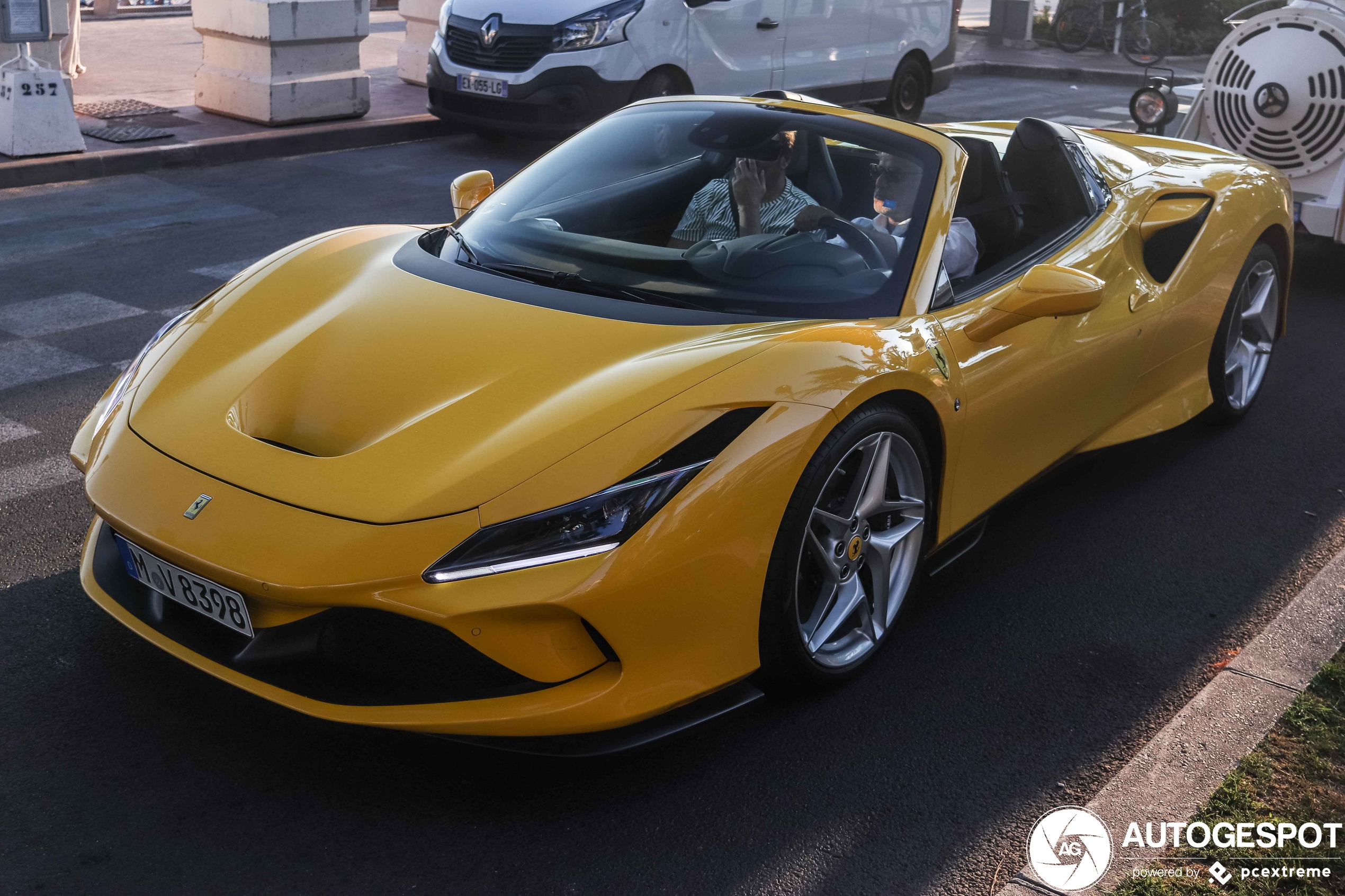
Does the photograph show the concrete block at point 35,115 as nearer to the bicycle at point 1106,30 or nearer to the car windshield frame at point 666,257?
the car windshield frame at point 666,257

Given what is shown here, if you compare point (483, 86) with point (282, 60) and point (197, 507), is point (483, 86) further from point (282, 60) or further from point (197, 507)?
point (197, 507)

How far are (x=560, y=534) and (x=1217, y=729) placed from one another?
1.69 m

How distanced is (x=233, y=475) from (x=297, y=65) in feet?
29.7

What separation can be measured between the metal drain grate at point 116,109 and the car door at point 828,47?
5.53 metres

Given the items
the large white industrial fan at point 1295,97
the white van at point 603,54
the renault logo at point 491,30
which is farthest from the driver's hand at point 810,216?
the renault logo at point 491,30

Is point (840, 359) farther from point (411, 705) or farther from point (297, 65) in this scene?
point (297, 65)

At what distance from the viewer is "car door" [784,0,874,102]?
1153 centimetres

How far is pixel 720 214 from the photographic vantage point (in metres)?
3.80

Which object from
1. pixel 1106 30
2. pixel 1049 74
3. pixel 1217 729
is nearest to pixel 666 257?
pixel 1217 729

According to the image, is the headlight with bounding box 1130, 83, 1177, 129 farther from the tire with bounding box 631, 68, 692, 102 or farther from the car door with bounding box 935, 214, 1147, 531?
the car door with bounding box 935, 214, 1147, 531

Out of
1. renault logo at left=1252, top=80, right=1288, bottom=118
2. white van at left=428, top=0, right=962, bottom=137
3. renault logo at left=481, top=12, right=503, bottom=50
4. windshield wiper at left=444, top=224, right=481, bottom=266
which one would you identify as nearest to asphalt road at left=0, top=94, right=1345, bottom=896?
windshield wiper at left=444, top=224, right=481, bottom=266

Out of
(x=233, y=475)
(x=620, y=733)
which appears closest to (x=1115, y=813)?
(x=620, y=733)

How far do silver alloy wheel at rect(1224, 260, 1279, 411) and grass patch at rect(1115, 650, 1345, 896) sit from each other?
77.7 inches

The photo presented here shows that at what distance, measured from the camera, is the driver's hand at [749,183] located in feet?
12.4
